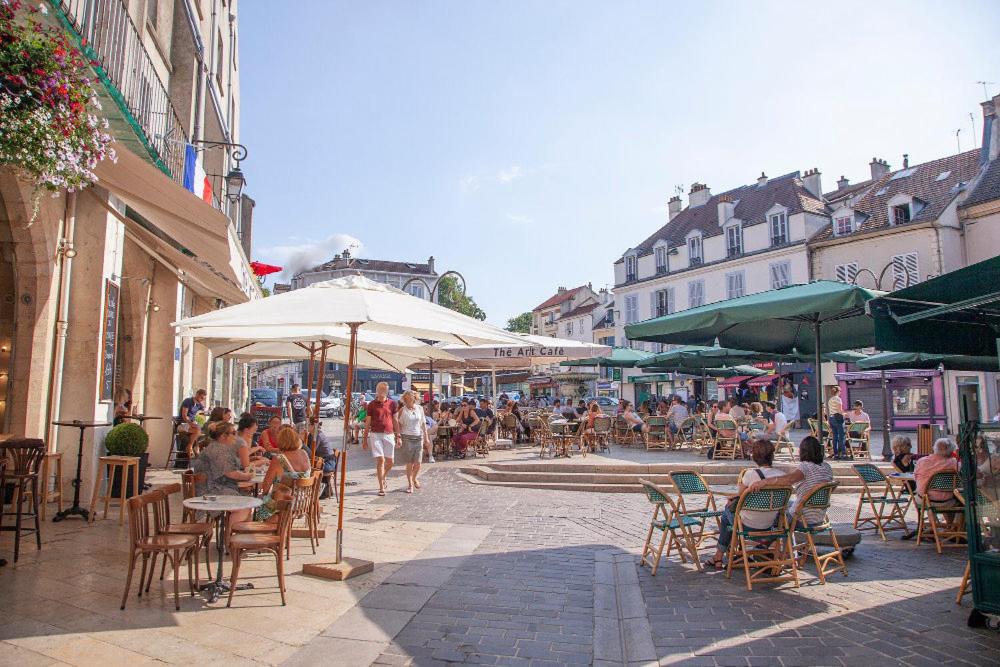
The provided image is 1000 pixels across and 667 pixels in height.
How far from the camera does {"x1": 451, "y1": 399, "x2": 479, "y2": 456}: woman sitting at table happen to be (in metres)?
14.2

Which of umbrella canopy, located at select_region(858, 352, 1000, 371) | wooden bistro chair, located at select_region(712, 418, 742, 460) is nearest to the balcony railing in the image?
umbrella canopy, located at select_region(858, 352, 1000, 371)

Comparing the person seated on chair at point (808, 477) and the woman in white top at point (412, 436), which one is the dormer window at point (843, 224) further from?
the person seated on chair at point (808, 477)

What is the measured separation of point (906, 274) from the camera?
27.6m

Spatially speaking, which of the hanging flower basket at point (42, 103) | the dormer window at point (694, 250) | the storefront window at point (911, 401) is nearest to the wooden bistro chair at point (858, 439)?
the hanging flower basket at point (42, 103)

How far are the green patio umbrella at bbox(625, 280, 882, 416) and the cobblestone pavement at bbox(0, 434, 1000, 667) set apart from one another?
111 inches

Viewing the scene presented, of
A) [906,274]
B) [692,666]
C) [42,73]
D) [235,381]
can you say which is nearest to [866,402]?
[906,274]

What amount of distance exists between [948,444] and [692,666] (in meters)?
4.68

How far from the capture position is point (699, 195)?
4106cm

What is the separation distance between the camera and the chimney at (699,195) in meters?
40.9

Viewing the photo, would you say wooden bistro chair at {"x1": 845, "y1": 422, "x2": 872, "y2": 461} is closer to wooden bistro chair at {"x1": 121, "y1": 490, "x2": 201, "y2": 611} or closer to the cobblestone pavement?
the cobblestone pavement

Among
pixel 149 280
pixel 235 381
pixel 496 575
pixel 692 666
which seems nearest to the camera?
pixel 692 666

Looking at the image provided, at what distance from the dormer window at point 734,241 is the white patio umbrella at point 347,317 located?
3138cm

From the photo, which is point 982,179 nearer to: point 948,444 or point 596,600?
point 948,444

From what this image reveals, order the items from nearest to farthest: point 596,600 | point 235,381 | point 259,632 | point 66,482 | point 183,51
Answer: point 259,632
point 596,600
point 66,482
point 183,51
point 235,381
